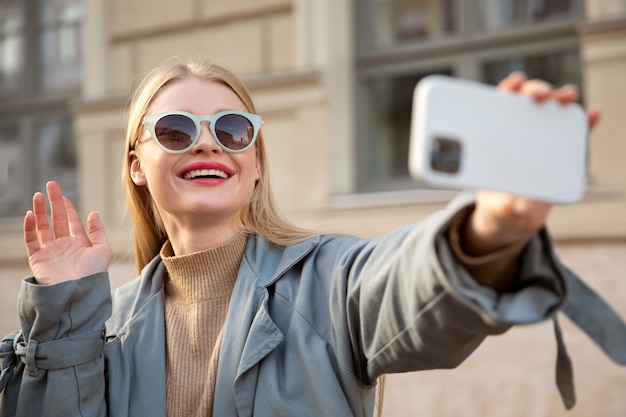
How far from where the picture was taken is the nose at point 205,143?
208cm

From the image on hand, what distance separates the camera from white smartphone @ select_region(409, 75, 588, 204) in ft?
4.11

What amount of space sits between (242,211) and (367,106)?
12.6 ft

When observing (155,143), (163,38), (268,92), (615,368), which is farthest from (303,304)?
(163,38)

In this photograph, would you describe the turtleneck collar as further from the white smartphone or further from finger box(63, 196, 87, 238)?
the white smartphone

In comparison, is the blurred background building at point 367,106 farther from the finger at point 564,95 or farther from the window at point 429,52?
the finger at point 564,95

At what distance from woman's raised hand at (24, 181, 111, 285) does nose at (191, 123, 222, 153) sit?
311mm

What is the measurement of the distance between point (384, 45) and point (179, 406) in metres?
4.33

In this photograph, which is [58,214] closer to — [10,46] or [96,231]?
[96,231]

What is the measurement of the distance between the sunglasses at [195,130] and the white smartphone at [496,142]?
0.88 metres

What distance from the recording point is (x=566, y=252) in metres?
4.99

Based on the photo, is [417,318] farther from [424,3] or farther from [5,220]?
[5,220]

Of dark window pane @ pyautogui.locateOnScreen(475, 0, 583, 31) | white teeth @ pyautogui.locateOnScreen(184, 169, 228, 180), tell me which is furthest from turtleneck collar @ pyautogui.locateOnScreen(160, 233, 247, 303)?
dark window pane @ pyautogui.locateOnScreen(475, 0, 583, 31)

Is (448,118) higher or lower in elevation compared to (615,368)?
higher

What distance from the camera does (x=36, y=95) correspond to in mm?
7730
